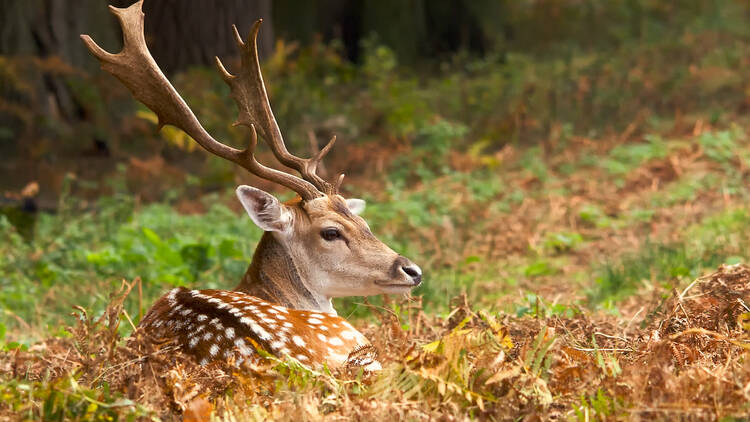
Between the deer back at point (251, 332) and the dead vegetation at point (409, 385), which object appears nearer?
the dead vegetation at point (409, 385)

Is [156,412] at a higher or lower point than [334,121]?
higher

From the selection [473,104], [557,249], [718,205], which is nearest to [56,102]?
[473,104]

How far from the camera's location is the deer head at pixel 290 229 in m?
4.86

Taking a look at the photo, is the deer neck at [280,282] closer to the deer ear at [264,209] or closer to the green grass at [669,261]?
the deer ear at [264,209]

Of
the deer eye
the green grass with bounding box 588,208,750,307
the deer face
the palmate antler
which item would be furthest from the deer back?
the green grass with bounding box 588,208,750,307

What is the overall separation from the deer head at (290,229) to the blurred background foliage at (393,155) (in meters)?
1.42

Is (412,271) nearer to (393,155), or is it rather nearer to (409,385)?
(409,385)

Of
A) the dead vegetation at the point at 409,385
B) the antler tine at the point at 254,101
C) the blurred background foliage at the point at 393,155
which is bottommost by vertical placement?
the blurred background foliage at the point at 393,155

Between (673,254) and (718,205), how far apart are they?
2.23 m

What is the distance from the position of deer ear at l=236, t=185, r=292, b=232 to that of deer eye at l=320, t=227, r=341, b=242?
204 mm

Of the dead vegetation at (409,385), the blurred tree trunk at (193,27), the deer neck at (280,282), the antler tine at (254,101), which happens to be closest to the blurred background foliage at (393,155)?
the blurred tree trunk at (193,27)

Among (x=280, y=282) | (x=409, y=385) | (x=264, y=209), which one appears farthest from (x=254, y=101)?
(x=409, y=385)

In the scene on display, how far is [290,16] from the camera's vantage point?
16.3m

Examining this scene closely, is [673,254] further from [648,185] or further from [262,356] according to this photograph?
[262,356]
